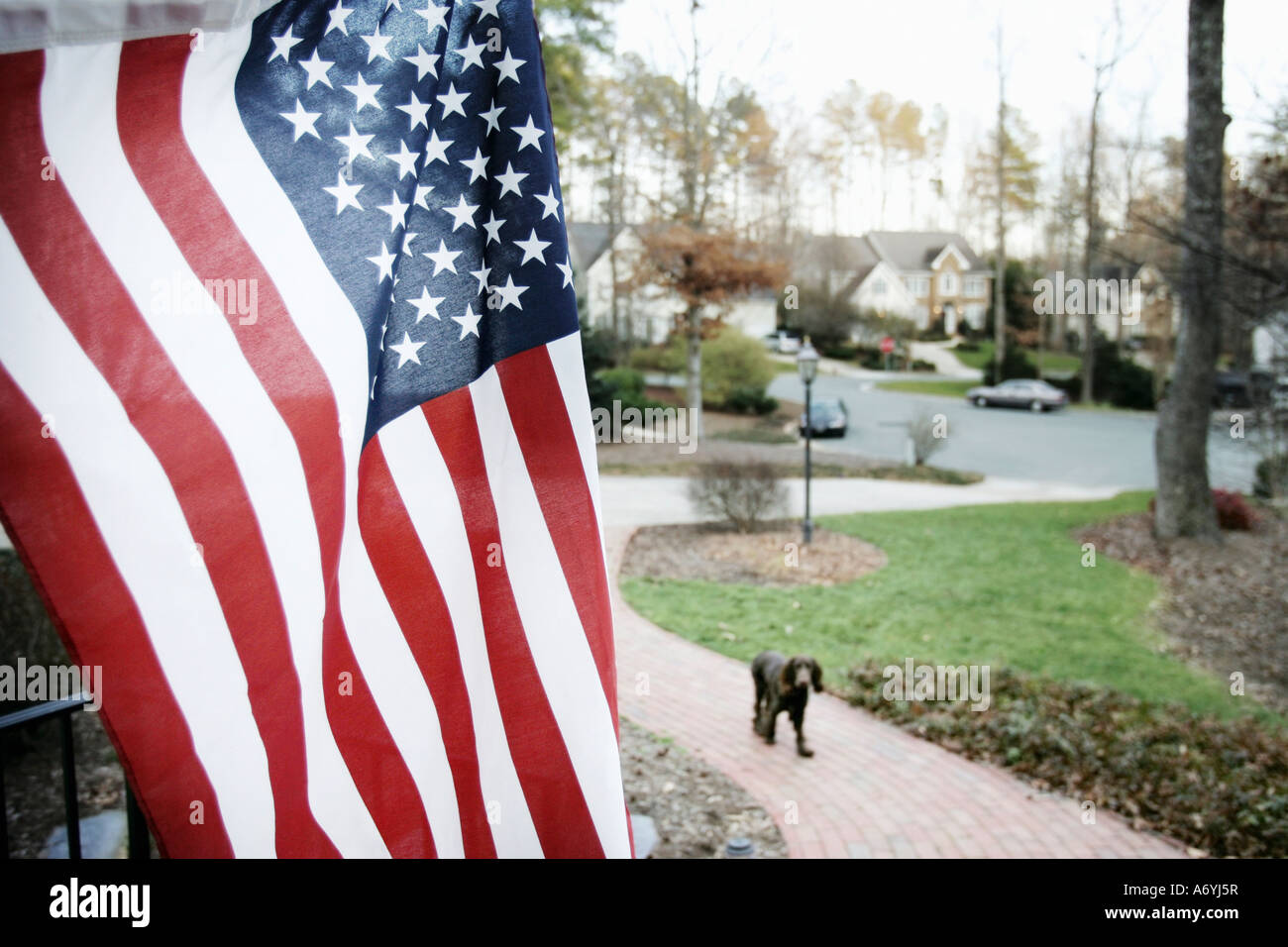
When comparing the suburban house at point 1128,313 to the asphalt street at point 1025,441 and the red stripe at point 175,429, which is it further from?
the red stripe at point 175,429

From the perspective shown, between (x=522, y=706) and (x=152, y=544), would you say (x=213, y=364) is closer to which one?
(x=152, y=544)

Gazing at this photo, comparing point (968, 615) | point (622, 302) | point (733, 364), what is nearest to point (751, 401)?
point (733, 364)

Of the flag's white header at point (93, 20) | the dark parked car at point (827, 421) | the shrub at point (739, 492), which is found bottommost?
the shrub at point (739, 492)

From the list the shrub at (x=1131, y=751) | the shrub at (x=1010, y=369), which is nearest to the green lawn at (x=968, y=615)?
the shrub at (x=1131, y=751)

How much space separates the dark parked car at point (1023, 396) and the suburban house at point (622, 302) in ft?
28.3

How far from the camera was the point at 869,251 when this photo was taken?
42.0 m

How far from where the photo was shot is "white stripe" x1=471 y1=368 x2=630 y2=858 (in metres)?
2.07

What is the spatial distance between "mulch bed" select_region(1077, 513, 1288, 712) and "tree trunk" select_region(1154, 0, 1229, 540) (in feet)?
1.78

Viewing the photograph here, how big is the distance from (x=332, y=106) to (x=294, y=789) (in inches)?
55.1

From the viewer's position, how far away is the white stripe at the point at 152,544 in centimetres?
173

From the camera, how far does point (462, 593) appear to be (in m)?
2.04

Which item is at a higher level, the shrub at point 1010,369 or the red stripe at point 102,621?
the shrub at point 1010,369

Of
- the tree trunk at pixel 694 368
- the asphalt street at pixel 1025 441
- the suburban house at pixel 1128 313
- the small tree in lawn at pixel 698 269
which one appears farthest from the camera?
the suburban house at pixel 1128 313
